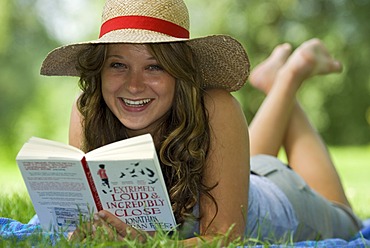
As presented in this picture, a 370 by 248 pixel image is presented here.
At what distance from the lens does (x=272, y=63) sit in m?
4.27

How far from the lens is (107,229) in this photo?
6.97ft

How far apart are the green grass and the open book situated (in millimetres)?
118

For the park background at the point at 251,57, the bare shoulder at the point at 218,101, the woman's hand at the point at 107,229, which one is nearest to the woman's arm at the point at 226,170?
the bare shoulder at the point at 218,101

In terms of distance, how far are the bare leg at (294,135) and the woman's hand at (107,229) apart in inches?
67.4

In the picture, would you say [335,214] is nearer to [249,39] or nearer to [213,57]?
[213,57]

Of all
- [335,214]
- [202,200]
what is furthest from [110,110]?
[335,214]

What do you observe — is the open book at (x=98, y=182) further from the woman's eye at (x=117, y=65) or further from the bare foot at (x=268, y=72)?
the bare foot at (x=268, y=72)

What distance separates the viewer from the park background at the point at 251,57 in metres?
14.2

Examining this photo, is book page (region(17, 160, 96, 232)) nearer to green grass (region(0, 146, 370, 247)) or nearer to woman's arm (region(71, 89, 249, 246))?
green grass (region(0, 146, 370, 247))

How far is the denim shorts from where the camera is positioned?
3213 mm

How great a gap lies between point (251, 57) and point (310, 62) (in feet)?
33.8

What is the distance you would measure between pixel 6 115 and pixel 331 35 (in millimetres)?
6901

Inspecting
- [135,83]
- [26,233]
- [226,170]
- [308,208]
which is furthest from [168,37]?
[308,208]

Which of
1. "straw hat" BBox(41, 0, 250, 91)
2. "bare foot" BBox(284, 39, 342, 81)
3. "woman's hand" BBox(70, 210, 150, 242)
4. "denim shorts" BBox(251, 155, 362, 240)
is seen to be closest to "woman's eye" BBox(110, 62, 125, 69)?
"straw hat" BBox(41, 0, 250, 91)
